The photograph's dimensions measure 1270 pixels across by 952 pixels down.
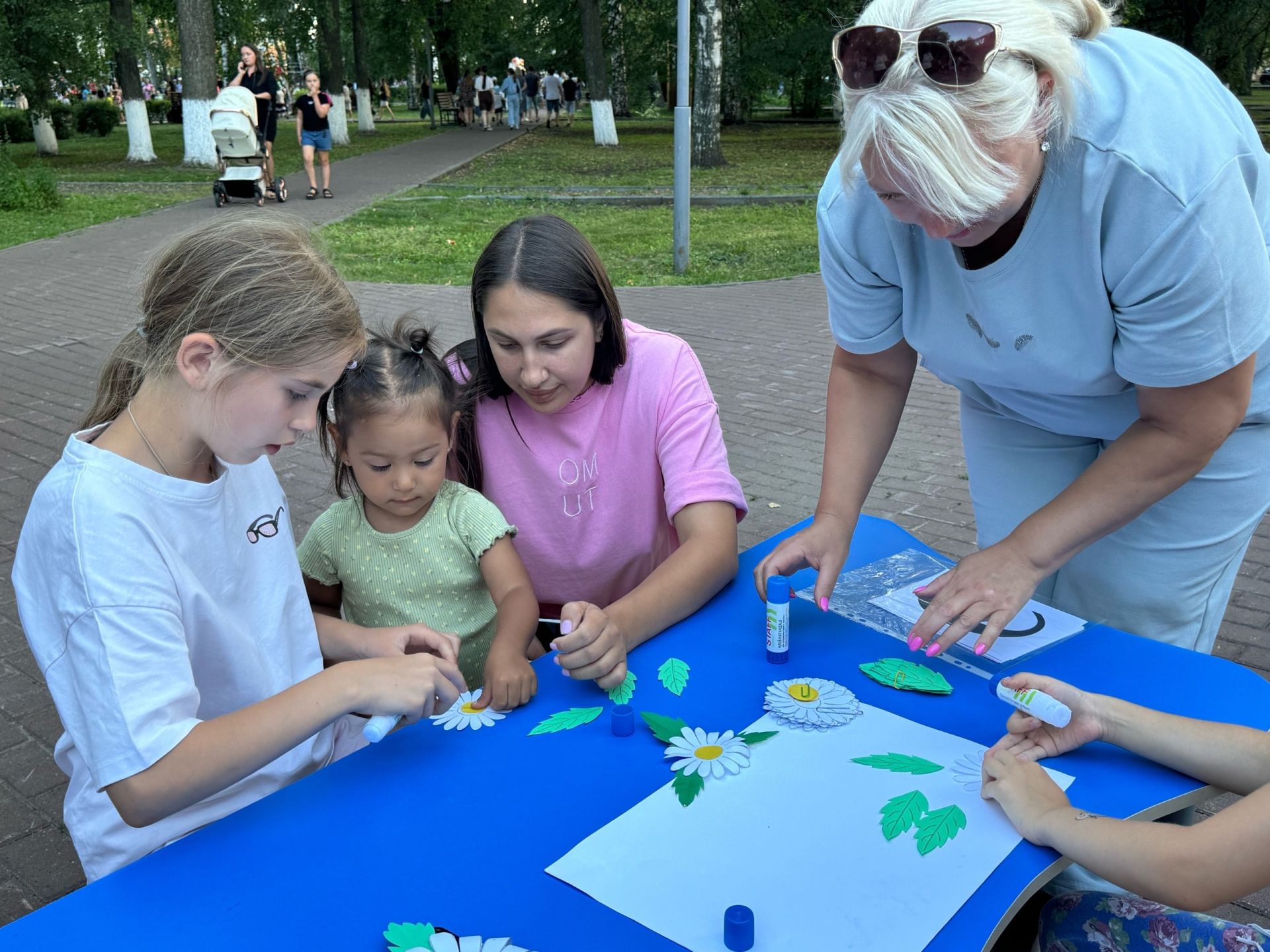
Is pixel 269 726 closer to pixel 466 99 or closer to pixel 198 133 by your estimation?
pixel 198 133

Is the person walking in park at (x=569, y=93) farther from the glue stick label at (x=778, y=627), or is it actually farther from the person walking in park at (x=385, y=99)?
the glue stick label at (x=778, y=627)

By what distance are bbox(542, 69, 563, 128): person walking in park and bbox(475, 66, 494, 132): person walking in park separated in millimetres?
1657

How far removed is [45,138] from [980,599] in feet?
77.6

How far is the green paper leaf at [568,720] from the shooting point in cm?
165

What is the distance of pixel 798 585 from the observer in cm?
216

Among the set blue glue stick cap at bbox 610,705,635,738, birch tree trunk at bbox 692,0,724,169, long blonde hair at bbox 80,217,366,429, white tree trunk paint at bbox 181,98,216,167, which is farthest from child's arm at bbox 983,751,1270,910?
white tree trunk paint at bbox 181,98,216,167

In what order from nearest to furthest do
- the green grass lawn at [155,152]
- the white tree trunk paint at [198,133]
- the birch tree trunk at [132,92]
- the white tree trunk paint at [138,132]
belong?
the white tree trunk paint at [198,133] → the green grass lawn at [155,152] → the birch tree trunk at [132,92] → the white tree trunk paint at [138,132]

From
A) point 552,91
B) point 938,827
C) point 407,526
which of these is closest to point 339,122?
A: point 552,91

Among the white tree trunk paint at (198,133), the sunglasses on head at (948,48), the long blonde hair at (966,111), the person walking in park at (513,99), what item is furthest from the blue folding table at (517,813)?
the person walking in park at (513,99)

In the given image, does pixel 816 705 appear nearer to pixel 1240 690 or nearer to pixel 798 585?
pixel 798 585

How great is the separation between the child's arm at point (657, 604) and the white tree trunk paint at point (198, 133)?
16235mm

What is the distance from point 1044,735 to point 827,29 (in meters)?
23.8

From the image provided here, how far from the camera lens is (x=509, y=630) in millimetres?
1976

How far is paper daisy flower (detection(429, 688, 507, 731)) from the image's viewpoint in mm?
1661
